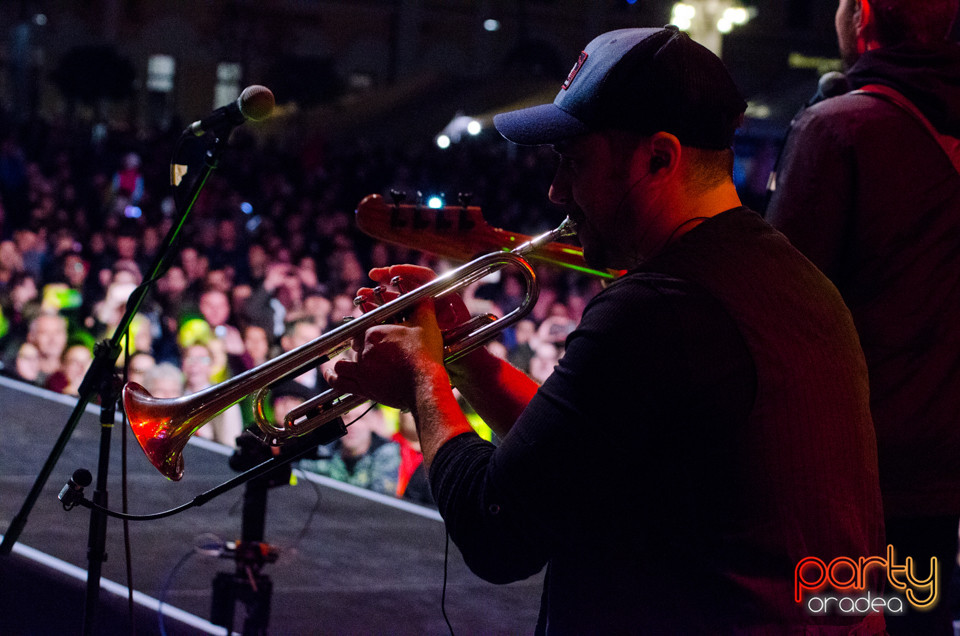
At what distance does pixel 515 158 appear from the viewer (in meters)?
16.8

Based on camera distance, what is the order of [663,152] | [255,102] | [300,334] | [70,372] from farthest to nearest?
1. [70,372]
2. [300,334]
3. [255,102]
4. [663,152]

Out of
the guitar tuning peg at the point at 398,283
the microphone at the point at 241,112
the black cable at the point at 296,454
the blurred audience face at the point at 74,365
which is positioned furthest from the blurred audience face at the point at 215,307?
the guitar tuning peg at the point at 398,283

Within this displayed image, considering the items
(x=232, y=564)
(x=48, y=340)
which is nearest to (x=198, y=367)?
(x=48, y=340)

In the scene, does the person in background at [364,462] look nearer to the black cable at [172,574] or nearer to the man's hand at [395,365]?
the black cable at [172,574]

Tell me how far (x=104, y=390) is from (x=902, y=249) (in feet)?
5.85

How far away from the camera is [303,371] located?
198 centimetres

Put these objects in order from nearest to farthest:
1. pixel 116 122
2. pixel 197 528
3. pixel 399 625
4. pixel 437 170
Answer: pixel 399 625, pixel 197 528, pixel 437 170, pixel 116 122

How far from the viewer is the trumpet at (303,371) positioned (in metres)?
1.88

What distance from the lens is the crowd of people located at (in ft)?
22.6

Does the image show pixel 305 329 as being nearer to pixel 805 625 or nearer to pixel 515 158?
pixel 805 625

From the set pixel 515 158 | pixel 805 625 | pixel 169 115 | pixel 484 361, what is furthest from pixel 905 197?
pixel 169 115

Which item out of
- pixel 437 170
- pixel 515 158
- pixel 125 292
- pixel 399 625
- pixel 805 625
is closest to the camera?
pixel 805 625

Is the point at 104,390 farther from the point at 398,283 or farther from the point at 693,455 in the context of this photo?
the point at 693,455

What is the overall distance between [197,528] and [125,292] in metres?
4.21
